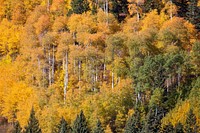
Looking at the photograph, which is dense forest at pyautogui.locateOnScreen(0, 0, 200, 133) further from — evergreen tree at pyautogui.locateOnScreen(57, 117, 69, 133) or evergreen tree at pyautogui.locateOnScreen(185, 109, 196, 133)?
evergreen tree at pyautogui.locateOnScreen(185, 109, 196, 133)

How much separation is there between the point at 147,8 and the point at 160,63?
23839 mm

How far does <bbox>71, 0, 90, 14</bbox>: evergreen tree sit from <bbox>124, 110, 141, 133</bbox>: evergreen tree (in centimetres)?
3699

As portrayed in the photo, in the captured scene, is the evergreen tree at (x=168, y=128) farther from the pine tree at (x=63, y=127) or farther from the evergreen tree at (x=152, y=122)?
the pine tree at (x=63, y=127)

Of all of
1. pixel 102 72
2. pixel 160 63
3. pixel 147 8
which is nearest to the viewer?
pixel 160 63

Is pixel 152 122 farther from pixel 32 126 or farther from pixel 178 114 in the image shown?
pixel 32 126

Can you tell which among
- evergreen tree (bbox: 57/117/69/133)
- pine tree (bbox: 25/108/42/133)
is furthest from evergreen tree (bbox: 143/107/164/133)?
pine tree (bbox: 25/108/42/133)

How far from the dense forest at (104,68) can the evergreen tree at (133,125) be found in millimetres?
140

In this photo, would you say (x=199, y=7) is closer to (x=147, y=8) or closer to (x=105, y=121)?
(x=147, y=8)

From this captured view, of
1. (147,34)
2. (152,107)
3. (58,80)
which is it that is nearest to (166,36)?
(147,34)

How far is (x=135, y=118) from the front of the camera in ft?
236

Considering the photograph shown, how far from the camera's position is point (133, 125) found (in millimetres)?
71375

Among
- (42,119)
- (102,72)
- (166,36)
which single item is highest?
(166,36)

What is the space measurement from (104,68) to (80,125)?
1601cm

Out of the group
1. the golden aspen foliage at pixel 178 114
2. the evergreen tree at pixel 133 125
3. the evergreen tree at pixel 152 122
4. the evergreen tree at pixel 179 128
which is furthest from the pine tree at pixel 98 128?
the evergreen tree at pixel 179 128
